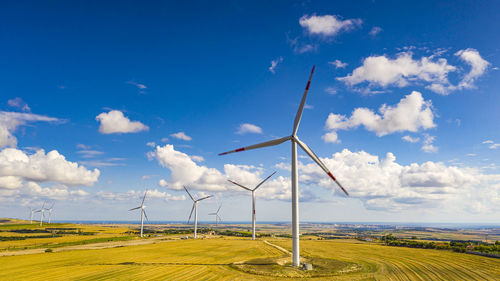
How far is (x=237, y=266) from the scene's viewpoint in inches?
2330

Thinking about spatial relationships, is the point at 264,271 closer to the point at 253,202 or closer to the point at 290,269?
the point at 290,269

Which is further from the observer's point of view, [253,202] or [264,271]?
[253,202]

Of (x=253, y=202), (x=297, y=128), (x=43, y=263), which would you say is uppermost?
(x=297, y=128)

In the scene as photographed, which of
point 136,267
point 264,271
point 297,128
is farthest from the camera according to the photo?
point 136,267

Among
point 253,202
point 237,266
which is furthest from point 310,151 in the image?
point 253,202

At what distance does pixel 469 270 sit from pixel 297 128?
144 ft

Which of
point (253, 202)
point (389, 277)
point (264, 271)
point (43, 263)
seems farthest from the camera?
point (253, 202)

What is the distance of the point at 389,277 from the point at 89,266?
64.4 metres

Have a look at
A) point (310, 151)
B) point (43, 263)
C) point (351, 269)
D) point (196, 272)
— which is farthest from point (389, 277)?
point (43, 263)

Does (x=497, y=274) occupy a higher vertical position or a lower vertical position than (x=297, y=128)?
lower

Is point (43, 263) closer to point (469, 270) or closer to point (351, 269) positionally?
point (351, 269)

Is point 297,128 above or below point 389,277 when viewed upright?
above

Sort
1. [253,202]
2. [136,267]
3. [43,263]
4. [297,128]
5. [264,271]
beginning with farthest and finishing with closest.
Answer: [253,202]
[43,263]
[136,267]
[297,128]
[264,271]

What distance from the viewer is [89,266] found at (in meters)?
65.0
